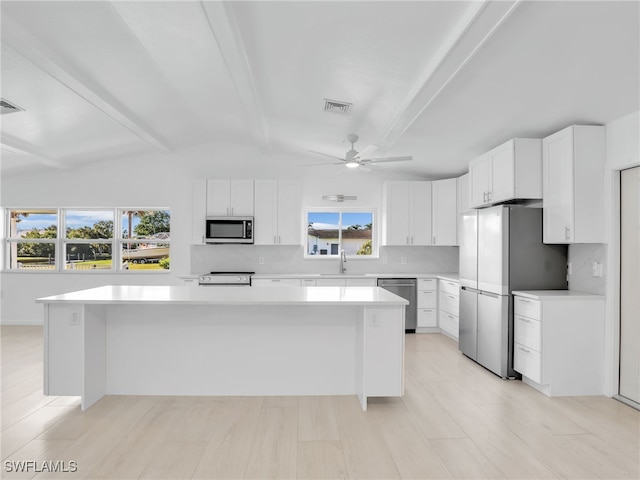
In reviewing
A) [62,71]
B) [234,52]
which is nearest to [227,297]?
[234,52]

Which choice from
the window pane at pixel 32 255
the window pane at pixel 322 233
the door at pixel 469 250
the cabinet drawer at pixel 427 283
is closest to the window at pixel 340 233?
the window pane at pixel 322 233

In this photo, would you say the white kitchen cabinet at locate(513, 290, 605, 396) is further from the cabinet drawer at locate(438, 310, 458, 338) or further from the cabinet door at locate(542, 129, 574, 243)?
the cabinet drawer at locate(438, 310, 458, 338)

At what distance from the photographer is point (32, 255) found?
19.9ft

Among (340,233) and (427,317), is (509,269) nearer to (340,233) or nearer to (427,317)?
(427,317)

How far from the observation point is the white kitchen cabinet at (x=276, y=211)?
18.4 feet

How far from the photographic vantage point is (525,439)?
7.98 ft

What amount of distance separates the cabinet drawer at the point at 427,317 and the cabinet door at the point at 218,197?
10.7 ft

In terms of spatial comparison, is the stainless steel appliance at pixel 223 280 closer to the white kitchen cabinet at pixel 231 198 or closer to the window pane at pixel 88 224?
the white kitchen cabinet at pixel 231 198

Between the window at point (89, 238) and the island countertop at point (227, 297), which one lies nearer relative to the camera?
the island countertop at point (227, 297)

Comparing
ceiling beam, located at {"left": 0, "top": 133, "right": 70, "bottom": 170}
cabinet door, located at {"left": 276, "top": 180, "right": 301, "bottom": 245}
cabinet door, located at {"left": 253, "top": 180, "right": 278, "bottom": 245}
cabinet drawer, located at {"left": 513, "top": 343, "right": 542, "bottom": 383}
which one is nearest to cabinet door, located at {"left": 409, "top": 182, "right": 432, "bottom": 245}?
cabinet door, located at {"left": 276, "top": 180, "right": 301, "bottom": 245}

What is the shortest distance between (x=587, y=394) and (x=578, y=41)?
284cm

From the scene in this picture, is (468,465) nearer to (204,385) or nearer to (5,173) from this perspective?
(204,385)

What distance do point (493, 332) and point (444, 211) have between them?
2.35 meters

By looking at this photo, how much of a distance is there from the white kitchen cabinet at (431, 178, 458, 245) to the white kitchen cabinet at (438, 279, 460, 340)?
67cm
